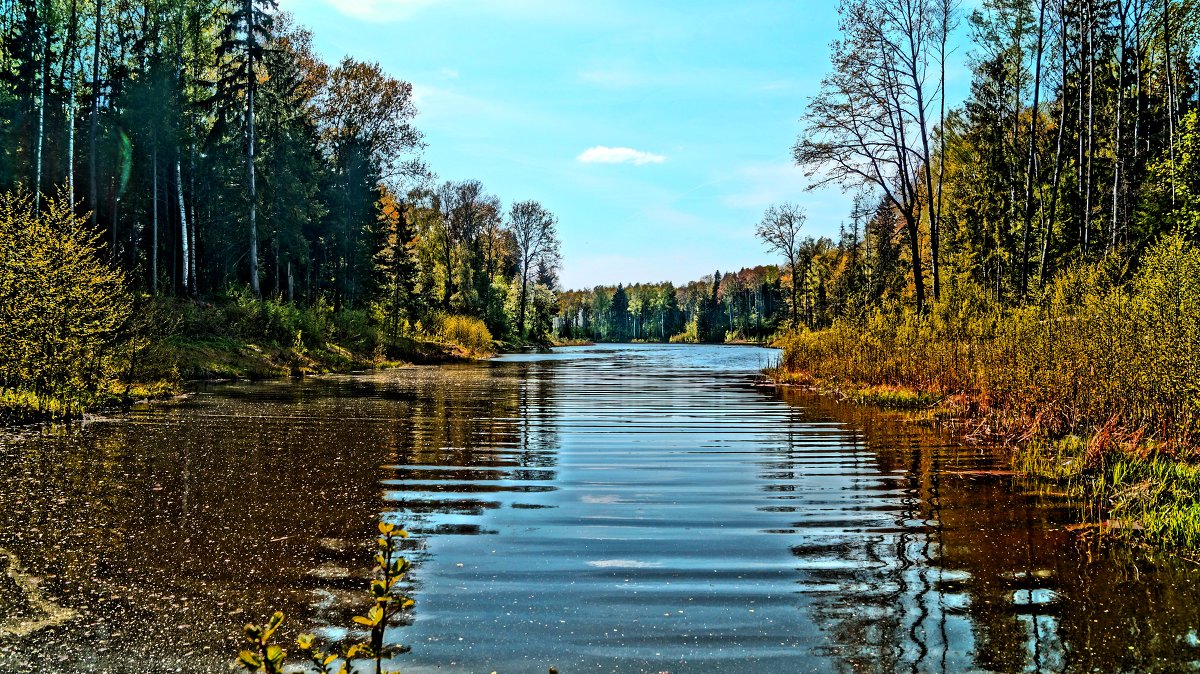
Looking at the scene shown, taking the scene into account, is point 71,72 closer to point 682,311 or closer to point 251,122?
point 251,122

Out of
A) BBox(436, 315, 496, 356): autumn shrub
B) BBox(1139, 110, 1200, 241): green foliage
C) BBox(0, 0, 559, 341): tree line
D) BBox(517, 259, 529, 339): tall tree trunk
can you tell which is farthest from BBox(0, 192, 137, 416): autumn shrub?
BBox(517, 259, 529, 339): tall tree trunk

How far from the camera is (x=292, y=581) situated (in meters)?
4.82

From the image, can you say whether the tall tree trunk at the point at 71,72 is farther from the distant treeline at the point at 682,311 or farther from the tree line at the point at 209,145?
the distant treeline at the point at 682,311

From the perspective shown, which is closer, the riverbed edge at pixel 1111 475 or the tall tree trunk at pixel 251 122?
the riverbed edge at pixel 1111 475

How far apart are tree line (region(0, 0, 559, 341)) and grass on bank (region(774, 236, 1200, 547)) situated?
87.5 feet

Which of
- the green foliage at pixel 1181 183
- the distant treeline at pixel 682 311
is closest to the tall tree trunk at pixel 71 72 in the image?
the green foliage at pixel 1181 183

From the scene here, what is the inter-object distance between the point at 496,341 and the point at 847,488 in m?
57.3

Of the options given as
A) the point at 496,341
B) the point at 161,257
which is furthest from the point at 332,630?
the point at 496,341

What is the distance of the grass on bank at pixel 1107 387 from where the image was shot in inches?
278

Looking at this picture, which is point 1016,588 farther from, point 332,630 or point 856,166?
point 856,166

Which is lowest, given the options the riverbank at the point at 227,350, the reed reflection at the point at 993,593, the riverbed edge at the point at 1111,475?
the reed reflection at the point at 993,593

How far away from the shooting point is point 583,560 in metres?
5.43

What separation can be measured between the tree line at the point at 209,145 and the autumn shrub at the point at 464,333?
131 centimetres

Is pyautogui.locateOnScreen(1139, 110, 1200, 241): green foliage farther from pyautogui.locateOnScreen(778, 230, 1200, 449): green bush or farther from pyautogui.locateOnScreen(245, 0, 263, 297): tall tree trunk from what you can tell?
pyautogui.locateOnScreen(245, 0, 263, 297): tall tree trunk
